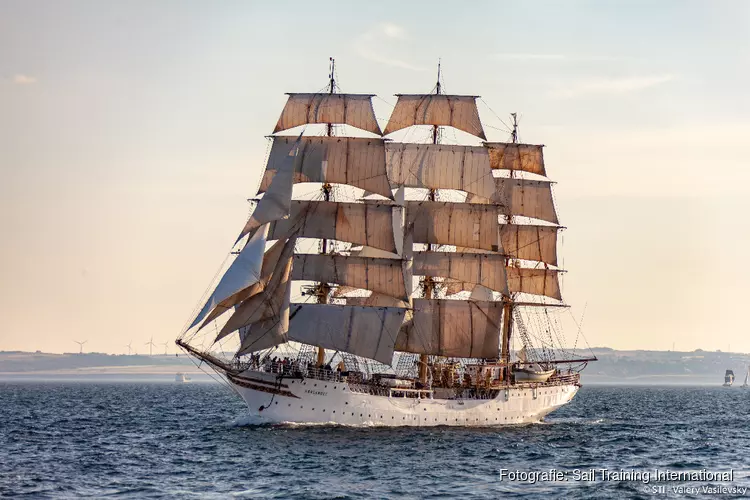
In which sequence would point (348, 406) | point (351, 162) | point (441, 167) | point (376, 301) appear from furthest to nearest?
point (441, 167)
point (376, 301)
point (351, 162)
point (348, 406)

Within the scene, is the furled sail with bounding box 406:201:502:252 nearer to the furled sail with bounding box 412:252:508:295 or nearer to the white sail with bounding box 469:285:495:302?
the furled sail with bounding box 412:252:508:295

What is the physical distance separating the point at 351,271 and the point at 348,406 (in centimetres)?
1072

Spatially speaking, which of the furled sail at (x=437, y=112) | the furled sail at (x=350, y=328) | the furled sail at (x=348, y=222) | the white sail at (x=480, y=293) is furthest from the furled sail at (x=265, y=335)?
the white sail at (x=480, y=293)

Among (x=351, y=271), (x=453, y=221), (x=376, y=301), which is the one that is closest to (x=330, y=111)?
(x=351, y=271)

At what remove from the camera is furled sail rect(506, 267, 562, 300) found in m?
107

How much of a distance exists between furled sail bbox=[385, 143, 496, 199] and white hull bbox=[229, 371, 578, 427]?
58.9 ft

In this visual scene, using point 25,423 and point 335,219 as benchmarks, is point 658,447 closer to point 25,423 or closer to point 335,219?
point 335,219

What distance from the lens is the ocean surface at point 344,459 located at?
186 ft

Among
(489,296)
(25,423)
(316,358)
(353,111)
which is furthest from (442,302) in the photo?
(25,423)

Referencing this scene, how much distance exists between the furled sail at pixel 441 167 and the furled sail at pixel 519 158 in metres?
9.78

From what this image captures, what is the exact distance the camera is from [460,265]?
3863 inches

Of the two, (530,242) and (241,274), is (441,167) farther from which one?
(241,274)

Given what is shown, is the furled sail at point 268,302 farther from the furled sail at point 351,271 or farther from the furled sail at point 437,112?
the furled sail at point 437,112

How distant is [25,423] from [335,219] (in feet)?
106
